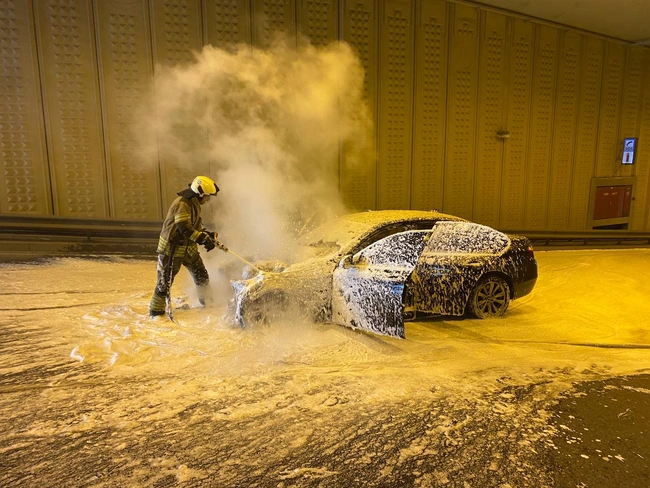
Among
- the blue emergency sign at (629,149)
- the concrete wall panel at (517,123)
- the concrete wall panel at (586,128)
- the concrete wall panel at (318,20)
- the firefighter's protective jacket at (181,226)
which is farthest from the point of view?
the blue emergency sign at (629,149)

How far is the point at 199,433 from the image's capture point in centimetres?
308

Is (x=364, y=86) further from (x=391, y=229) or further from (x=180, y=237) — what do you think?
(x=180, y=237)

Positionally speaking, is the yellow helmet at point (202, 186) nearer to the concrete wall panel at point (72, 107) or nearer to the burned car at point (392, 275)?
the burned car at point (392, 275)

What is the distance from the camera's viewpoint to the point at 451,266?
17.5ft

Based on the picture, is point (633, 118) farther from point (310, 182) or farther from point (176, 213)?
point (176, 213)

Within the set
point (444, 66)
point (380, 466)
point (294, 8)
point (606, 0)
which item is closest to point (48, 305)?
point (380, 466)

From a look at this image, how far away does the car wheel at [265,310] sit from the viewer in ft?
15.6

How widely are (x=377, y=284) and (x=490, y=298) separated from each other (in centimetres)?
182

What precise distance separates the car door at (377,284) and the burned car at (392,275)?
0.4 inches

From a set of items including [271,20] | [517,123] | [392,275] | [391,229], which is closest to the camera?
[392,275]

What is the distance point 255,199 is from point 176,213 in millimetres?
3305

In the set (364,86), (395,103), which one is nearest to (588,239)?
(395,103)

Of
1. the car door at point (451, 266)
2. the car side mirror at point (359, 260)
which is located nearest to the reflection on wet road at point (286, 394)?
the car door at point (451, 266)

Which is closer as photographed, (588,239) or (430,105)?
(430,105)
